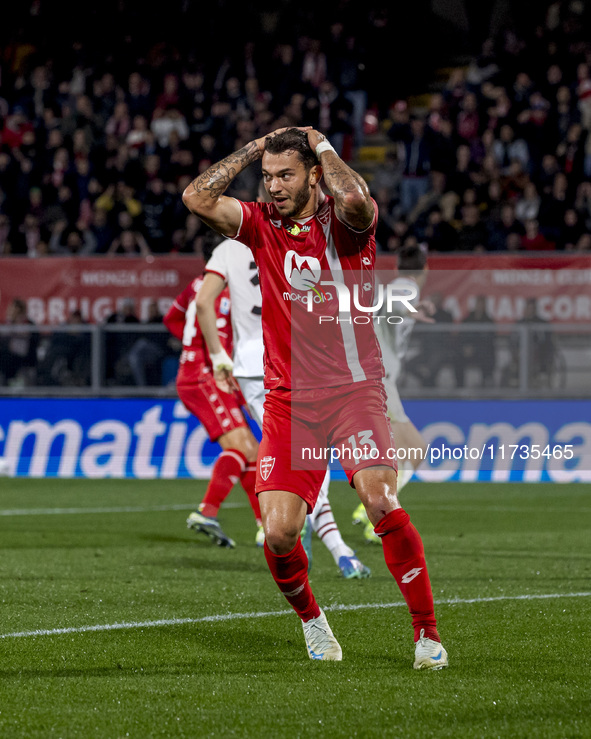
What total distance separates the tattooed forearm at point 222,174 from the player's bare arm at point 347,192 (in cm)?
38

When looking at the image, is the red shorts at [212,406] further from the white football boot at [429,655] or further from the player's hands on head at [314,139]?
the white football boot at [429,655]

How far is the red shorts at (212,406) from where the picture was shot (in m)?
9.50

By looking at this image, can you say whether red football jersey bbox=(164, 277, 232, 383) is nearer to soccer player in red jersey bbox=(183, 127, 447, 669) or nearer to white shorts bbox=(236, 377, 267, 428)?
white shorts bbox=(236, 377, 267, 428)

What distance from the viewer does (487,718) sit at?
3877mm

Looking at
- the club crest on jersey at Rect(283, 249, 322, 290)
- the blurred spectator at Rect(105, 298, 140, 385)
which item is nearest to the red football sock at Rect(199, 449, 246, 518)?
the club crest on jersey at Rect(283, 249, 322, 290)

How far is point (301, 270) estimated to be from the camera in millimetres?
4867

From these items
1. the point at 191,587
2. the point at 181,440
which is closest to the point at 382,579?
the point at 191,587

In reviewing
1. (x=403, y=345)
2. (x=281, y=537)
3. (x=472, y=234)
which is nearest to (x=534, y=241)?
(x=472, y=234)

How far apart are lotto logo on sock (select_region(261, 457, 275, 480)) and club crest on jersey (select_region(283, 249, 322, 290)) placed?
2.31 feet

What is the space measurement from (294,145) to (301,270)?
500mm

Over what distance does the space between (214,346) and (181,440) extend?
644cm

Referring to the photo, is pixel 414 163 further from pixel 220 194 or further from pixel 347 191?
pixel 347 191

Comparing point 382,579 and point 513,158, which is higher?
point 513,158

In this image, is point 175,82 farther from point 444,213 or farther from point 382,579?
point 382,579
